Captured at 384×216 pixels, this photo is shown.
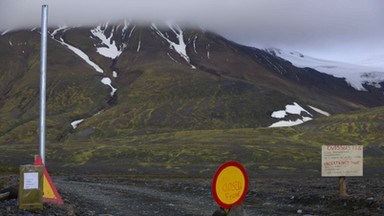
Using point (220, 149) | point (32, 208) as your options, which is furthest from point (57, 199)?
point (220, 149)

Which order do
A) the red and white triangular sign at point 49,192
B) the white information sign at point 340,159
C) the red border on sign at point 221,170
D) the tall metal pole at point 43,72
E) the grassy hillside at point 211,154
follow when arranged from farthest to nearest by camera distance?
1. the grassy hillside at point 211,154
2. the white information sign at point 340,159
3. the red and white triangular sign at point 49,192
4. the tall metal pole at point 43,72
5. the red border on sign at point 221,170

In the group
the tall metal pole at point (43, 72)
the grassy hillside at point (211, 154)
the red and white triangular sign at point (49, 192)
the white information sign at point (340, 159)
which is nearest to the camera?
the tall metal pole at point (43, 72)

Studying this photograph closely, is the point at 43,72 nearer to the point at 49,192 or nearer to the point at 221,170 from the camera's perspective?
the point at 49,192

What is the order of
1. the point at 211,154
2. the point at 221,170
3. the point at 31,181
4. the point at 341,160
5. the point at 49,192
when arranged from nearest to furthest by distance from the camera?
the point at 221,170 → the point at 31,181 → the point at 49,192 → the point at 341,160 → the point at 211,154

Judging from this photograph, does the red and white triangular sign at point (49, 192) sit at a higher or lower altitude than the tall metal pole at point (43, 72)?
lower

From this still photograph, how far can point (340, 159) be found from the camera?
26.1 meters

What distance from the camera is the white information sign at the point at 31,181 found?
1577 cm

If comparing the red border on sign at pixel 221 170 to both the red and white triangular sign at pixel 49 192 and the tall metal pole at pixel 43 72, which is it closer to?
the tall metal pole at pixel 43 72

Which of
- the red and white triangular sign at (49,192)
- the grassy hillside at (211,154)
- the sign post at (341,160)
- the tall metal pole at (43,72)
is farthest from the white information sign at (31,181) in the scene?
the grassy hillside at (211,154)

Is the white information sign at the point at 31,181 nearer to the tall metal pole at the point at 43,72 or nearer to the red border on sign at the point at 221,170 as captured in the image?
the tall metal pole at the point at 43,72

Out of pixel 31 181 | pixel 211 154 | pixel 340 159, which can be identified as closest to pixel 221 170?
pixel 31 181

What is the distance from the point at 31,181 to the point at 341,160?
53.1 feet

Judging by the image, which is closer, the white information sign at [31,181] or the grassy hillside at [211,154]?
the white information sign at [31,181]

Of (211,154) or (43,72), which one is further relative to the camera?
(211,154)
